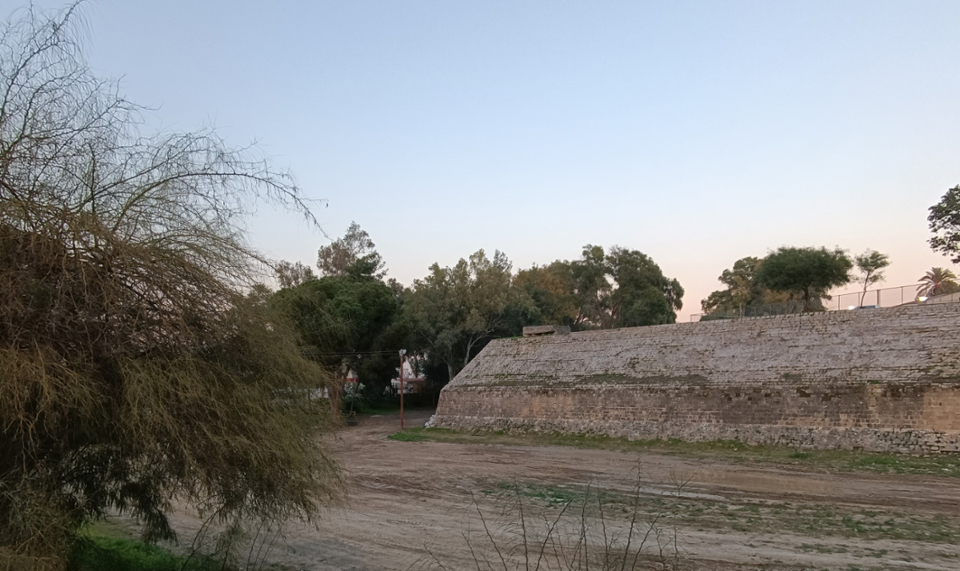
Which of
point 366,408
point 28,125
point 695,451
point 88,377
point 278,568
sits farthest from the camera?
point 366,408

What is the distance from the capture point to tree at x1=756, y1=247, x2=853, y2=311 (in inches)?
1889

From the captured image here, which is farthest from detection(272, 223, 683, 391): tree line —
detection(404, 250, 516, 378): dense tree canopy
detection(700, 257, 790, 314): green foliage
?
detection(700, 257, 790, 314): green foliage

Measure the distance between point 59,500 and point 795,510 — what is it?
1227cm

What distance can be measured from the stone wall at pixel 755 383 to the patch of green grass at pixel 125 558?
20962mm

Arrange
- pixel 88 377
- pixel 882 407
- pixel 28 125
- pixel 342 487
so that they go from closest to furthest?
pixel 88 377 → pixel 28 125 → pixel 342 487 → pixel 882 407

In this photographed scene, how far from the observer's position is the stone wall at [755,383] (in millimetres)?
20797

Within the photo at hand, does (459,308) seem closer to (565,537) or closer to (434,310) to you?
(434,310)

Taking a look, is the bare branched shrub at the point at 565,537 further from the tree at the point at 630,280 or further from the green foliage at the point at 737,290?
the green foliage at the point at 737,290

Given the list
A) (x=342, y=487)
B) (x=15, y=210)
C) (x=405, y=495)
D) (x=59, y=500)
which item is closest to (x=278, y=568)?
(x=342, y=487)

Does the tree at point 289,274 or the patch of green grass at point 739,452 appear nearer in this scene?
the tree at point 289,274

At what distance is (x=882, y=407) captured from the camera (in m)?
21.1

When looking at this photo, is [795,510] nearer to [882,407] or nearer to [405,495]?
[405,495]

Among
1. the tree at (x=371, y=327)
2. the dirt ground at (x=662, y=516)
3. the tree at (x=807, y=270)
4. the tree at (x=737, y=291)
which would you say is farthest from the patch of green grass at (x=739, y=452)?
the tree at (x=737, y=291)

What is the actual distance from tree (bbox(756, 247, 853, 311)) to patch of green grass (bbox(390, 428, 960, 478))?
2786 cm
